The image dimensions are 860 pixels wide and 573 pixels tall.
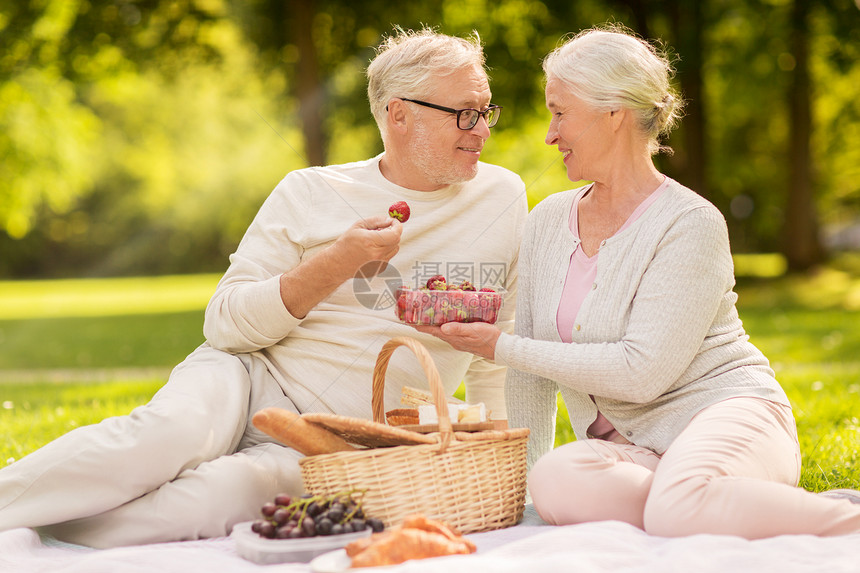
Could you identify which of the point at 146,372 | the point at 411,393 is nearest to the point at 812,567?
the point at 411,393

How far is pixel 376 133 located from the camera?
1462 centimetres

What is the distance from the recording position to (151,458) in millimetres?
3139

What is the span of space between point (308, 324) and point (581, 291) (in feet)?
3.74

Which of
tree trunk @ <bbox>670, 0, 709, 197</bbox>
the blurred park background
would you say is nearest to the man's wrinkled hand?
the blurred park background

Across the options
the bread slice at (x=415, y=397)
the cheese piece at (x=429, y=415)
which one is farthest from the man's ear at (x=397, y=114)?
the cheese piece at (x=429, y=415)

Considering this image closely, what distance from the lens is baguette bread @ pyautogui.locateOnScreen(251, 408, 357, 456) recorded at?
3.01 meters

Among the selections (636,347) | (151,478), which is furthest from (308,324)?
(636,347)

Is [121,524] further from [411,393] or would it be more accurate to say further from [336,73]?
[336,73]

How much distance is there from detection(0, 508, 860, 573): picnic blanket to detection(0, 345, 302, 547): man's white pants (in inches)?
4.5

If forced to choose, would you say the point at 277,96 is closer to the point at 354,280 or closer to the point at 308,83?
the point at 308,83

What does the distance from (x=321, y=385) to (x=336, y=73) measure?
12472 mm

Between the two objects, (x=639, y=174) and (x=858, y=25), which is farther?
(x=858, y=25)

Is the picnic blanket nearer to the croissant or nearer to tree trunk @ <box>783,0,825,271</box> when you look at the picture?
the croissant

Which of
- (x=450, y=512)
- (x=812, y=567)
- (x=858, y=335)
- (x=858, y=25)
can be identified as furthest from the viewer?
(x=858, y=25)
